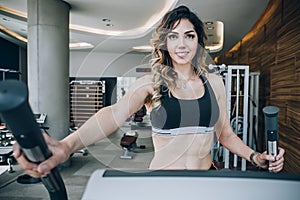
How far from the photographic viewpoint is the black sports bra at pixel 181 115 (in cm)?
88

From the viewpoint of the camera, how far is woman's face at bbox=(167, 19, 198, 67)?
0.85m

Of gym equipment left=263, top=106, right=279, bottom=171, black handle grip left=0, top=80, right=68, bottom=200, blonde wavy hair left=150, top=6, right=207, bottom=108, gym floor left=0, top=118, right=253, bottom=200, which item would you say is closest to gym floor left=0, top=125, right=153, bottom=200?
gym floor left=0, top=118, right=253, bottom=200

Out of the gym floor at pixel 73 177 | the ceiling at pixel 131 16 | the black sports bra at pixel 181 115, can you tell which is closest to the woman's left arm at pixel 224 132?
the black sports bra at pixel 181 115

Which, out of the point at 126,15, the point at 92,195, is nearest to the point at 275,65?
the point at 126,15

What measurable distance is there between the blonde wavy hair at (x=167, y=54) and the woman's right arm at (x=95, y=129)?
0.04 meters

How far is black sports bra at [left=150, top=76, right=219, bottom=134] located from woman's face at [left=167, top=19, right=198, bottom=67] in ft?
0.40

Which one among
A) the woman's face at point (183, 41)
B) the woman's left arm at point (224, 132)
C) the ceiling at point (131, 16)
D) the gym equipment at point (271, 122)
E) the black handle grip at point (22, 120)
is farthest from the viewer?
the ceiling at point (131, 16)

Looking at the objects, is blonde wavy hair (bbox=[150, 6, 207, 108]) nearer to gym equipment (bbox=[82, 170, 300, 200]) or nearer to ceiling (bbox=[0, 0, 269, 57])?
gym equipment (bbox=[82, 170, 300, 200])

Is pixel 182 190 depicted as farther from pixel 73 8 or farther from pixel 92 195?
pixel 73 8

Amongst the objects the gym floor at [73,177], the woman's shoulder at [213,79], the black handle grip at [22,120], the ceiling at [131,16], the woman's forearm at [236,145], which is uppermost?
the ceiling at [131,16]

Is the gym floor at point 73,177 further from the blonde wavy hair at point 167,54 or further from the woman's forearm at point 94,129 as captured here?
the woman's forearm at point 94,129

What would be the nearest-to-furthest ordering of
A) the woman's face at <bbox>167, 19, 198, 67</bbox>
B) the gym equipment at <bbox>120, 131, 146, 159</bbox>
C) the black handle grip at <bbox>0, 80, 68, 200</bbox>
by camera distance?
the black handle grip at <bbox>0, 80, 68, 200</bbox>
the woman's face at <bbox>167, 19, 198, 67</bbox>
the gym equipment at <bbox>120, 131, 146, 159</bbox>

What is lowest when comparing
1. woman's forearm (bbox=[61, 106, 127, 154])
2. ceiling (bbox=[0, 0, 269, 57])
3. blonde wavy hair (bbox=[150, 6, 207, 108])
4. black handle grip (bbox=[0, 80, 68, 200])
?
woman's forearm (bbox=[61, 106, 127, 154])

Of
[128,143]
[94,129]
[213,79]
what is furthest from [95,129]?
[128,143]
